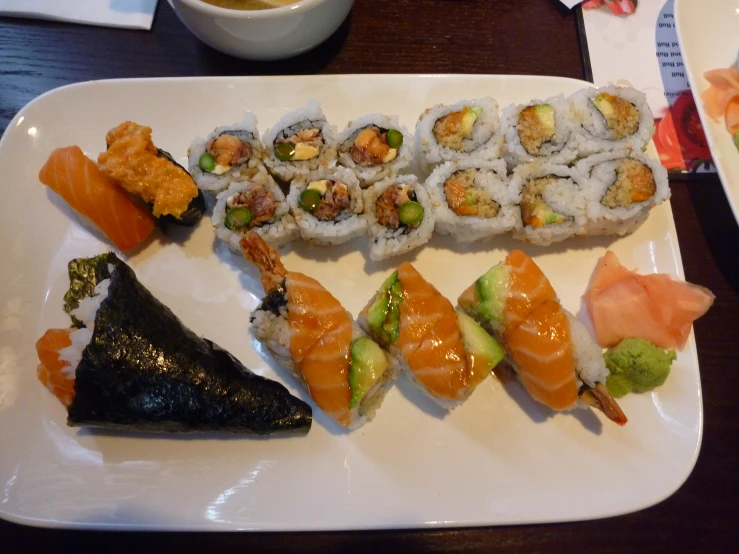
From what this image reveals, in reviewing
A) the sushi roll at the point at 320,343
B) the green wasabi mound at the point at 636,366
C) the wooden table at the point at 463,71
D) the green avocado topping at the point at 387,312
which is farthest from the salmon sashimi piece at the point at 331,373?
the green wasabi mound at the point at 636,366

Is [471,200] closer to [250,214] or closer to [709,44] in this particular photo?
[250,214]

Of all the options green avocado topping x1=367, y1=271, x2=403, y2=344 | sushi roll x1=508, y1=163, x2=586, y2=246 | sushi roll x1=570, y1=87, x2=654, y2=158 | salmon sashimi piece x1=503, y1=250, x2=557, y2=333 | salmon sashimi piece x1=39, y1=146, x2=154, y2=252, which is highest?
sushi roll x1=570, y1=87, x2=654, y2=158

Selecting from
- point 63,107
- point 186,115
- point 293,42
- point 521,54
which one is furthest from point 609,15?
point 63,107

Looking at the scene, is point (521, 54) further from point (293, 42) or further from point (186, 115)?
point (186, 115)

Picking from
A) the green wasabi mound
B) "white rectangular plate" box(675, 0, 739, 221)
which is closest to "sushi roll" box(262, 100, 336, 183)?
the green wasabi mound

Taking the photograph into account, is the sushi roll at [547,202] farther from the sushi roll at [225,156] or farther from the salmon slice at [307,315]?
the sushi roll at [225,156]

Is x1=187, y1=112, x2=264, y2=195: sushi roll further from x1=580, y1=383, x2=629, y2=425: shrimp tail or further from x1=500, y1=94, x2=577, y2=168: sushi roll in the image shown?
x1=580, y1=383, x2=629, y2=425: shrimp tail

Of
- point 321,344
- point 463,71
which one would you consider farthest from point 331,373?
point 463,71

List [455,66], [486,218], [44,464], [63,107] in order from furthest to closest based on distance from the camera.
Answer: [455,66]
[63,107]
[486,218]
[44,464]
